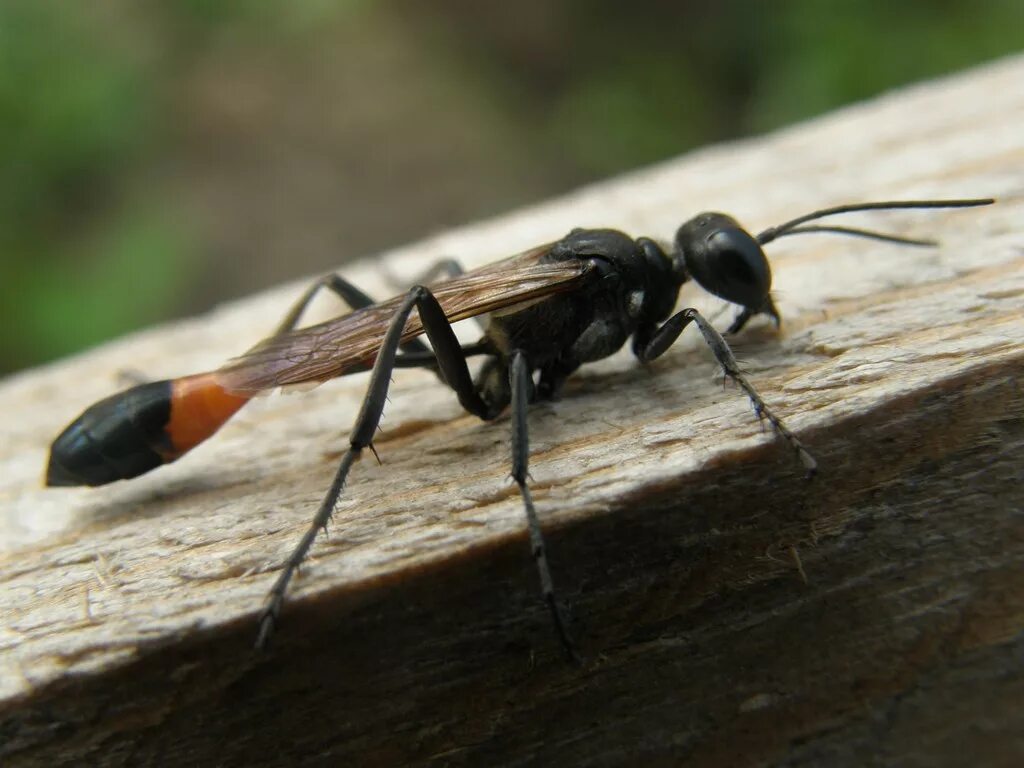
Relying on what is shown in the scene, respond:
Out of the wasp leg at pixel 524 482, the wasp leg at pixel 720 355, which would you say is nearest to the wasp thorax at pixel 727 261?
the wasp leg at pixel 720 355

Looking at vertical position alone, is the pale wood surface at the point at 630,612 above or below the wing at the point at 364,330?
below

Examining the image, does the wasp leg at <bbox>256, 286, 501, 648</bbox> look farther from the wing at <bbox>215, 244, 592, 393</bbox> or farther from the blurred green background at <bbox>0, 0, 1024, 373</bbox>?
the blurred green background at <bbox>0, 0, 1024, 373</bbox>

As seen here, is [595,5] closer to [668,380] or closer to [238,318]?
[238,318]

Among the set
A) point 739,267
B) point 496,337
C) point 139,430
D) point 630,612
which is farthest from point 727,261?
point 139,430

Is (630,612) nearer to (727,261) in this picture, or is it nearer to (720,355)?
(720,355)

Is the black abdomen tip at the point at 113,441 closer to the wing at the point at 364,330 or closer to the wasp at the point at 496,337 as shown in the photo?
the wasp at the point at 496,337

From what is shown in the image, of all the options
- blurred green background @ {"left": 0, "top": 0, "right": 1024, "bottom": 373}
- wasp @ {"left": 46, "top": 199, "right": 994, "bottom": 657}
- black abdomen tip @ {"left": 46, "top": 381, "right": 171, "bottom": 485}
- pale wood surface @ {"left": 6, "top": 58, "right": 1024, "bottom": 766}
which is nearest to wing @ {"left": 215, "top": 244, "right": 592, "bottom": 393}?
wasp @ {"left": 46, "top": 199, "right": 994, "bottom": 657}

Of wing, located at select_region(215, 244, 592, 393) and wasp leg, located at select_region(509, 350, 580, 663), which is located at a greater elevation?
wing, located at select_region(215, 244, 592, 393)
